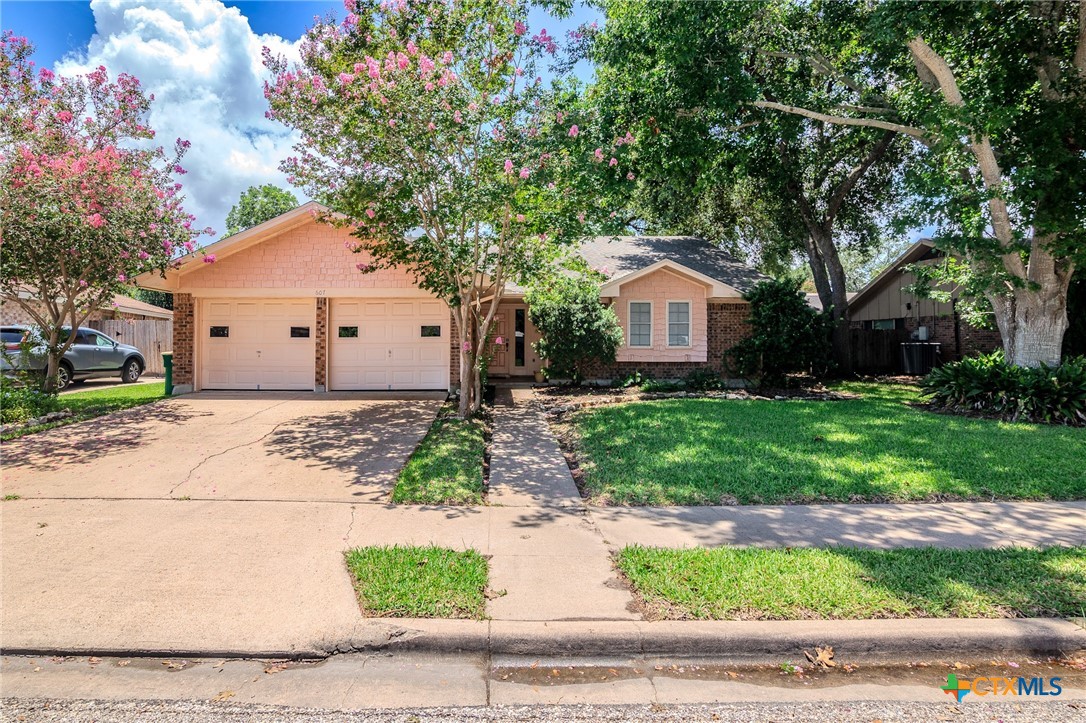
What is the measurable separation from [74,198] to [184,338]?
4.25m

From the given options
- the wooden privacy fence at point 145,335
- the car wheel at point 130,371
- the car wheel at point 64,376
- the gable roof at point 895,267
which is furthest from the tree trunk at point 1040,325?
the wooden privacy fence at point 145,335

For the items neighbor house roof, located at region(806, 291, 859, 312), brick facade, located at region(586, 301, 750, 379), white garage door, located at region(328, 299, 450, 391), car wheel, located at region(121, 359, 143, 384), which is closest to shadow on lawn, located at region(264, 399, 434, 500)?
white garage door, located at region(328, 299, 450, 391)

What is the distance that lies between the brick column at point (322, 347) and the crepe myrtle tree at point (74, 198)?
2.90m

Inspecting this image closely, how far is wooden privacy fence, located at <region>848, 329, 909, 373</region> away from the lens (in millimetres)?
20375

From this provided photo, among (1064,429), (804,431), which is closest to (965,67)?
(1064,429)

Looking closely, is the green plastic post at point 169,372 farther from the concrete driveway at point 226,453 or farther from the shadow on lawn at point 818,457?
the shadow on lawn at point 818,457

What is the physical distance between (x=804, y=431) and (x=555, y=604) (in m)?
6.54

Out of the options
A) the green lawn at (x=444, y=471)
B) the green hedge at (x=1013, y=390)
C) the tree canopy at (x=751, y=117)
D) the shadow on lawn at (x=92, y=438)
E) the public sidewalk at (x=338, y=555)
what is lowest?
the public sidewalk at (x=338, y=555)

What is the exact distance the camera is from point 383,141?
8.62 m

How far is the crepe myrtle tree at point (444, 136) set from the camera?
8.50 meters

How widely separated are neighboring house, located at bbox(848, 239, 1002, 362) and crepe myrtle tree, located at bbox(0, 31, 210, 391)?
18.3 m

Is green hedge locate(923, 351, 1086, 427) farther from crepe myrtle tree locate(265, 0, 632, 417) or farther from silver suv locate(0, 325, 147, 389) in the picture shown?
silver suv locate(0, 325, 147, 389)

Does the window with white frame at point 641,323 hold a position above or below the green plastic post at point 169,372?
above

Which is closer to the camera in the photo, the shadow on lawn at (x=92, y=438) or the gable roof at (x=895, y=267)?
the shadow on lawn at (x=92, y=438)
